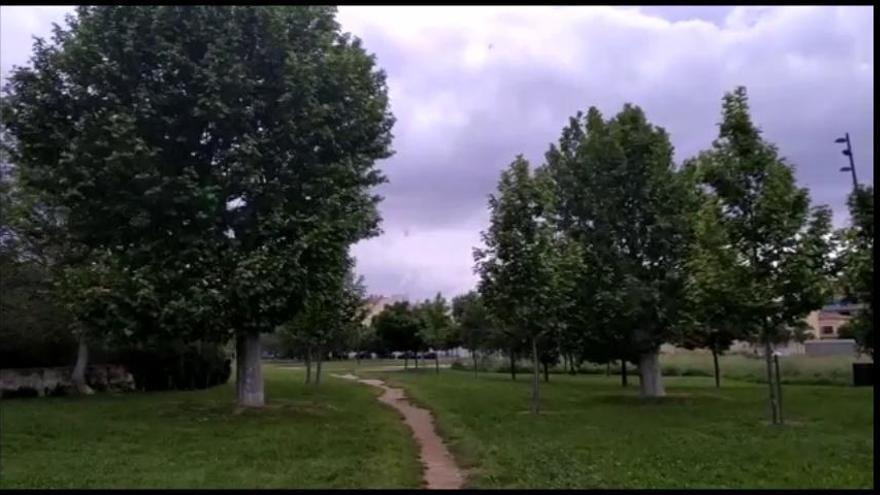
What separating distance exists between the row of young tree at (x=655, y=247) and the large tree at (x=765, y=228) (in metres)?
Result: 0.03

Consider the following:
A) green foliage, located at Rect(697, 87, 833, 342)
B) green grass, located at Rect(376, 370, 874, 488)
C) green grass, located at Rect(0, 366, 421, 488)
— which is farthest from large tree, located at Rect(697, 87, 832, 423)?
green grass, located at Rect(0, 366, 421, 488)

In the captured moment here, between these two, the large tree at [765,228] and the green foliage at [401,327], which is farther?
the green foliage at [401,327]

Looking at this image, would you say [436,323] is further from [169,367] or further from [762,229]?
[762,229]

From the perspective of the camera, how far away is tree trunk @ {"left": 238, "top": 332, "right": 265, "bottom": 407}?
20688 millimetres

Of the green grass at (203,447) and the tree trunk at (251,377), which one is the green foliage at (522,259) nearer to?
the green grass at (203,447)

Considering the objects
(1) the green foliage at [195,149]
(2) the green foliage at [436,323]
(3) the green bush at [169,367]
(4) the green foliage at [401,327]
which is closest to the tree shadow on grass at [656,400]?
(1) the green foliage at [195,149]

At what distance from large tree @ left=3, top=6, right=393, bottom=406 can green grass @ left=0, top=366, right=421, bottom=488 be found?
97.9 inches

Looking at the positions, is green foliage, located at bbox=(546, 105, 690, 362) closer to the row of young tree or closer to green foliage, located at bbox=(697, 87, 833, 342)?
the row of young tree

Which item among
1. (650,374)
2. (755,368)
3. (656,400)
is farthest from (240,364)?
(755,368)

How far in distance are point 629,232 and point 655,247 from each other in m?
0.89

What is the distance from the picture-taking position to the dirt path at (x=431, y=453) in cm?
1050

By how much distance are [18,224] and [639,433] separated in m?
18.8

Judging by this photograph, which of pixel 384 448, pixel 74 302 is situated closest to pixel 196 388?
pixel 74 302

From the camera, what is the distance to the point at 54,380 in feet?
97.0
